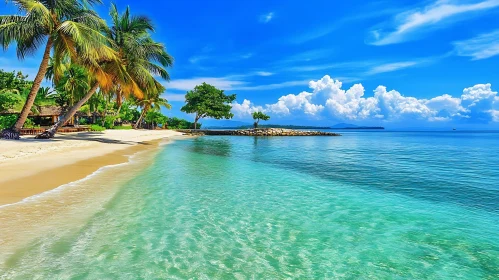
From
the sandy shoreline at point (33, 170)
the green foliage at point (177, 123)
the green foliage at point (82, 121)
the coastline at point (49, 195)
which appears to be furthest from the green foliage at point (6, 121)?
the green foliage at point (177, 123)

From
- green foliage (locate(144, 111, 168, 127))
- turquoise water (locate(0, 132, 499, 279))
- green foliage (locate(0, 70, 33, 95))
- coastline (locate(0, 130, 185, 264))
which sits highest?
green foliage (locate(0, 70, 33, 95))

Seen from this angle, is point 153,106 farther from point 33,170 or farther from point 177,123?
point 33,170

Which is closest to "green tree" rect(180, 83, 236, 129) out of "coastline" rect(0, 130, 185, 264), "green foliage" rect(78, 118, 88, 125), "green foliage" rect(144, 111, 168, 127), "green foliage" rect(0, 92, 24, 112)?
"green foliage" rect(144, 111, 168, 127)

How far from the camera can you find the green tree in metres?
63.0

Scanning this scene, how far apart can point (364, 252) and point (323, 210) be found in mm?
2490

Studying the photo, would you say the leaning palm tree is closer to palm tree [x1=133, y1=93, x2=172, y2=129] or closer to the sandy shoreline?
the sandy shoreline

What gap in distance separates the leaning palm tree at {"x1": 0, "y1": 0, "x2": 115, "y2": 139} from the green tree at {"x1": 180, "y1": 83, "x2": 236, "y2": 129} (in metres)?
42.6

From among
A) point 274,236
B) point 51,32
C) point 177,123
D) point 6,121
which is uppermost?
point 51,32

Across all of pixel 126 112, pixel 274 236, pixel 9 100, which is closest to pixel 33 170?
pixel 274 236

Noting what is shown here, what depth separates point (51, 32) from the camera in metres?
18.5

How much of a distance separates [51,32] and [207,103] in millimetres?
44583

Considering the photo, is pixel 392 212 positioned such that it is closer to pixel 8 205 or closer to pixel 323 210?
pixel 323 210

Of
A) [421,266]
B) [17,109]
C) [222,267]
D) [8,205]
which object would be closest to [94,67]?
[8,205]

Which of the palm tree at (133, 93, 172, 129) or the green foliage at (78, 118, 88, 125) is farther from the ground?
the palm tree at (133, 93, 172, 129)
